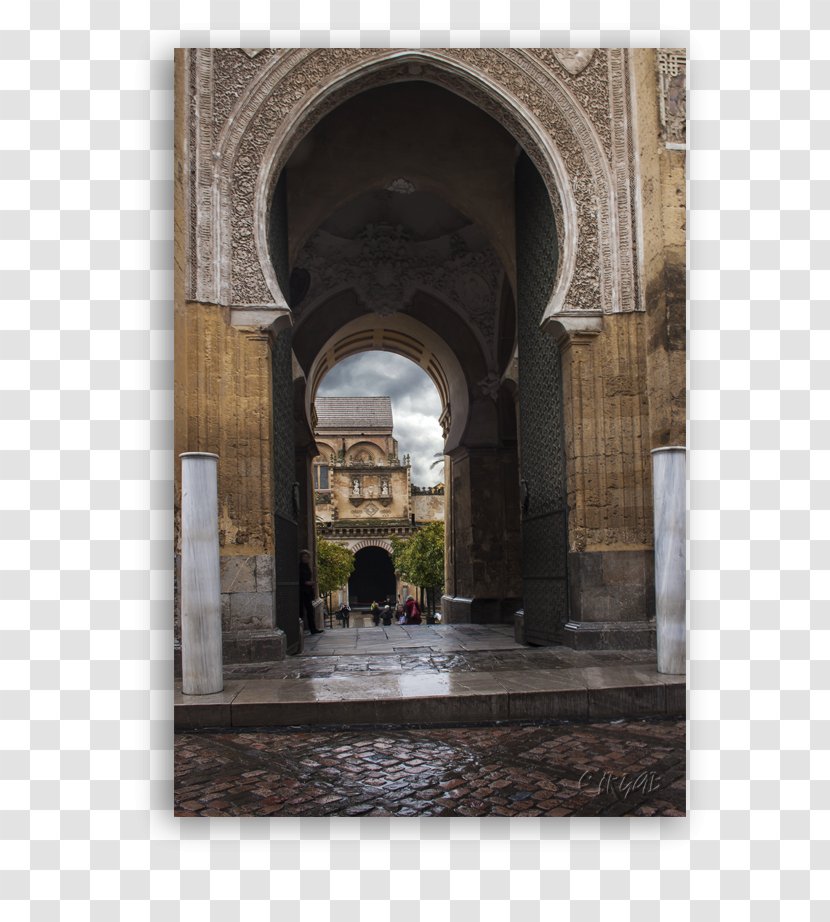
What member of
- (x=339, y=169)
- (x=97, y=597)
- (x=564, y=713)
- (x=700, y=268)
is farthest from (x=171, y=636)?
(x=339, y=169)

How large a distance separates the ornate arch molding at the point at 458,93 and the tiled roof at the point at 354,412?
1613 inches

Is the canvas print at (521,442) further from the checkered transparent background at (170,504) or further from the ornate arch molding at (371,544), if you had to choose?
the ornate arch molding at (371,544)

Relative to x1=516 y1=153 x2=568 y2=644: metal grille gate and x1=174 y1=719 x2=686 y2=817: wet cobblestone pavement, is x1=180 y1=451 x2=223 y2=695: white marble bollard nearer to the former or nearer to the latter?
x1=174 y1=719 x2=686 y2=817: wet cobblestone pavement

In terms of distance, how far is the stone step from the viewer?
14.3 ft

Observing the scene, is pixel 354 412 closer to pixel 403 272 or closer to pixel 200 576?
pixel 403 272

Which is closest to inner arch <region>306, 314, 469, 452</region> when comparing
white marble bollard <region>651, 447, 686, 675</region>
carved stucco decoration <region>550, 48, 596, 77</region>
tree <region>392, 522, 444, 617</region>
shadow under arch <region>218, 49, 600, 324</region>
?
shadow under arch <region>218, 49, 600, 324</region>

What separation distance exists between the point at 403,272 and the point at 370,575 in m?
33.9

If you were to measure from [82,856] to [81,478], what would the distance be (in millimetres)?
1655

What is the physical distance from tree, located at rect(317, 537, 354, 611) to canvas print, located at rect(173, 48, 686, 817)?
20608 millimetres

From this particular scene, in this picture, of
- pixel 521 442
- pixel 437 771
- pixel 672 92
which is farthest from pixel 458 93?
pixel 437 771

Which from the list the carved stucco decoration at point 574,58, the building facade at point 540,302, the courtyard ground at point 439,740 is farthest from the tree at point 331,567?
the carved stucco decoration at point 574,58

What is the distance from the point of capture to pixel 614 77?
610 centimetres

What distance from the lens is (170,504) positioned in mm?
3891

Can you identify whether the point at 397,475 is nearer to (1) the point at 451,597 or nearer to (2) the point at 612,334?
(1) the point at 451,597
